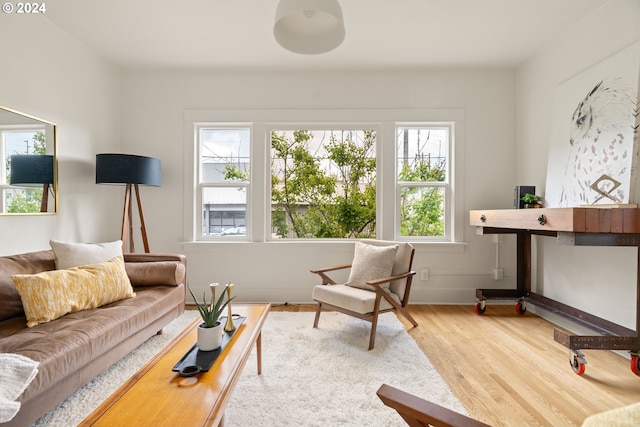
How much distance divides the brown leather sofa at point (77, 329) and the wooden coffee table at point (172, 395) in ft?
1.71

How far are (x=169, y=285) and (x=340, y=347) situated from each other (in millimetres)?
1565

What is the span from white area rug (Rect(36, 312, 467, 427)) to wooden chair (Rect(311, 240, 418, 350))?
234 mm

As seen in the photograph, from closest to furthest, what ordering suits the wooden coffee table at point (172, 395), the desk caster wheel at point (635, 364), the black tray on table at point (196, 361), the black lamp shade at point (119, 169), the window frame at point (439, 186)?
the wooden coffee table at point (172, 395) → the black tray on table at point (196, 361) → the desk caster wheel at point (635, 364) → the black lamp shade at point (119, 169) → the window frame at point (439, 186)

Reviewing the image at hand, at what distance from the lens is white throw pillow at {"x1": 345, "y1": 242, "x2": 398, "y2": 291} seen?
9.81ft

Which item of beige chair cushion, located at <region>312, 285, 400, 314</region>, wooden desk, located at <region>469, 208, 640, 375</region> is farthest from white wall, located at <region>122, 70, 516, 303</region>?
wooden desk, located at <region>469, 208, 640, 375</region>

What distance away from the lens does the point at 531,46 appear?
333cm

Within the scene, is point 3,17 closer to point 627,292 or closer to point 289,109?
point 289,109

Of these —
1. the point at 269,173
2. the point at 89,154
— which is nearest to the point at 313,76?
the point at 269,173

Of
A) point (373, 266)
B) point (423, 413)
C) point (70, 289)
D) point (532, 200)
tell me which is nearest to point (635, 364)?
point (532, 200)

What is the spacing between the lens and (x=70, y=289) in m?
2.10

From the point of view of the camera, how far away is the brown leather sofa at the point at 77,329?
152 centimetres

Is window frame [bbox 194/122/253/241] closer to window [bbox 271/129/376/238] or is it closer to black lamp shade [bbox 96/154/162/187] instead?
window [bbox 271/129/376/238]

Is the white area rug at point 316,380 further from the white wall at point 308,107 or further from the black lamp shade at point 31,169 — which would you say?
the black lamp shade at point 31,169

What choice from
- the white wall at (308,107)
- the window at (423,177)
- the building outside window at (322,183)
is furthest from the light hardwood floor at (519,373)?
the building outside window at (322,183)
